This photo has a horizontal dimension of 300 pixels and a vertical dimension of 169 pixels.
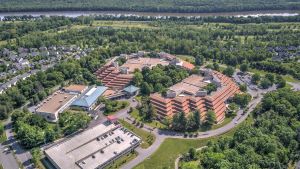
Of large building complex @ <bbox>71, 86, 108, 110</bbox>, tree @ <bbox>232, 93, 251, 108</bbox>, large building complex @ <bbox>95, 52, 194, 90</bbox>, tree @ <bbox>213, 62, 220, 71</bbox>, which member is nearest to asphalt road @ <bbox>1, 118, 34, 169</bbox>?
large building complex @ <bbox>71, 86, 108, 110</bbox>

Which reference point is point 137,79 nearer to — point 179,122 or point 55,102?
point 55,102

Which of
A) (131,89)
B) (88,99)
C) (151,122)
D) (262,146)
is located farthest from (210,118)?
(88,99)

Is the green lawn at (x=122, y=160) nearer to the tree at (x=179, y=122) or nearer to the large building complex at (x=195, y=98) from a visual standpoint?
the tree at (x=179, y=122)

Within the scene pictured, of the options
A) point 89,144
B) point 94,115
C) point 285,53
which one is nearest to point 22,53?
point 94,115

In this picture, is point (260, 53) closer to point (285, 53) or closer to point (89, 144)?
point (285, 53)

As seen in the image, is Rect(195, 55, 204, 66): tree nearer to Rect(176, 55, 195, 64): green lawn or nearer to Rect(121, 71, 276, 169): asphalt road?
Rect(176, 55, 195, 64): green lawn

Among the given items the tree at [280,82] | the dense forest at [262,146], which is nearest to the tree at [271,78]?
the tree at [280,82]
